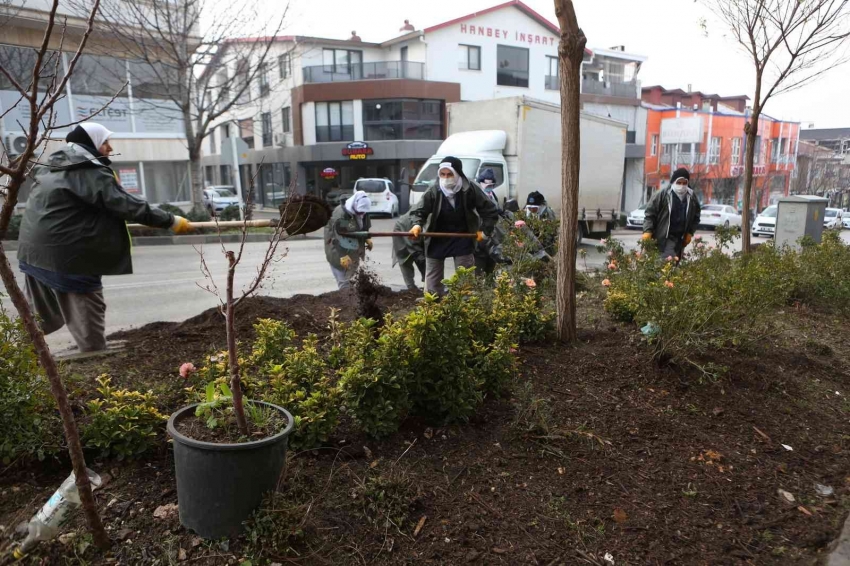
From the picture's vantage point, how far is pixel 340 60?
38.4 m

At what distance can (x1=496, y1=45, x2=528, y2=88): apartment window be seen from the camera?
37.8m

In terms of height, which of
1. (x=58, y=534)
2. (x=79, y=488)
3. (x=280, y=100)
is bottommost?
(x=58, y=534)

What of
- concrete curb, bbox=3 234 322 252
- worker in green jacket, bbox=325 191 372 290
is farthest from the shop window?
worker in green jacket, bbox=325 191 372 290

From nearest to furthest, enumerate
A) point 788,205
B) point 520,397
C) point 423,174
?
point 520,397, point 788,205, point 423,174

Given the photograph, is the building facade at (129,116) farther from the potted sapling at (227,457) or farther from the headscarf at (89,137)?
the potted sapling at (227,457)

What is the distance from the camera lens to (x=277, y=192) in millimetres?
41844

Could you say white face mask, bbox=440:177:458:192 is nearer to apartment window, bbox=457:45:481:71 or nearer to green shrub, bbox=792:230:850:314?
green shrub, bbox=792:230:850:314

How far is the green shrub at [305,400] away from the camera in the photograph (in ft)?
9.27

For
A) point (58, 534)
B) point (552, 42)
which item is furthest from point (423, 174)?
point (552, 42)

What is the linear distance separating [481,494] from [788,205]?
37.2 feet

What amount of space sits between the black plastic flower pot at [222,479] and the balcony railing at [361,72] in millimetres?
36242

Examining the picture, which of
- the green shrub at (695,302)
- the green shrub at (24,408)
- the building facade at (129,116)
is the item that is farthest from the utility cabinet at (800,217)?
the building facade at (129,116)

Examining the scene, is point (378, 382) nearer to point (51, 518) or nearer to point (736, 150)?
point (51, 518)

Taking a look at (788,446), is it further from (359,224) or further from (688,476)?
(359,224)
